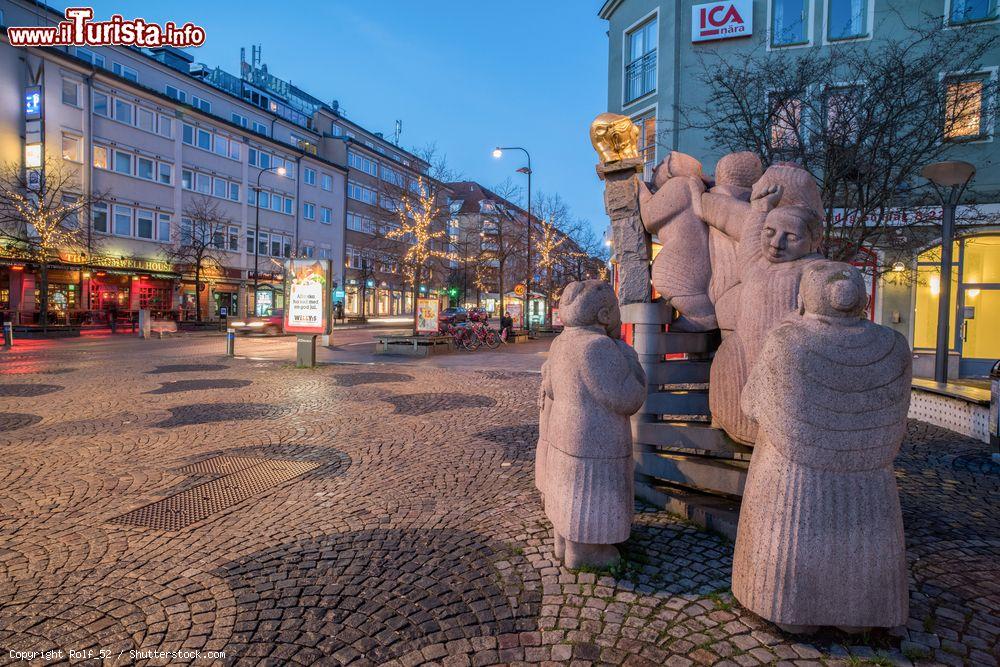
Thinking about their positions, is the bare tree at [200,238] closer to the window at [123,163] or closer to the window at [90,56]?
the window at [123,163]

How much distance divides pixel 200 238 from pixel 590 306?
40298mm

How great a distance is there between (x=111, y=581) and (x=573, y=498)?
2.71 m

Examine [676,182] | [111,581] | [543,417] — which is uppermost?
[676,182]

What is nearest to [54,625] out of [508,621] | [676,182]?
[508,621]

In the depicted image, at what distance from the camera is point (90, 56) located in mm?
33219

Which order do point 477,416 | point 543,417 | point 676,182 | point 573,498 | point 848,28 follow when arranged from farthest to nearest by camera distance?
point 848,28 → point 477,416 → point 676,182 → point 543,417 → point 573,498

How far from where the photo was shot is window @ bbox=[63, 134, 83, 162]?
29456 millimetres

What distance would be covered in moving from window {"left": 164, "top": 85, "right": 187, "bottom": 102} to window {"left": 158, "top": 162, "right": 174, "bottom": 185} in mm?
5098

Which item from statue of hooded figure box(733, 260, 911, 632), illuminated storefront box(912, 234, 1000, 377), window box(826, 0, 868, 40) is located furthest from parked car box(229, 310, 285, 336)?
statue of hooded figure box(733, 260, 911, 632)

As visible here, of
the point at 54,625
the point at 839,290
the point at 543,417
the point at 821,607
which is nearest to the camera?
the point at 839,290

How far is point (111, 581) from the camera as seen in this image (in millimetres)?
3262

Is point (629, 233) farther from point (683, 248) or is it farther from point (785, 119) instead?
point (785, 119)

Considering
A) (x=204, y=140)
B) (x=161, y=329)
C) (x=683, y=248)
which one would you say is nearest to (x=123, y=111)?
(x=204, y=140)

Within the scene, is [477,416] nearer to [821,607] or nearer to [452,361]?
[821,607]
